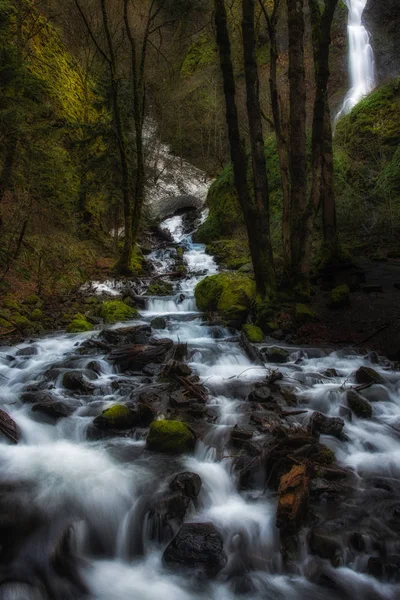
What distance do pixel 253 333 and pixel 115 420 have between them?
4481 millimetres

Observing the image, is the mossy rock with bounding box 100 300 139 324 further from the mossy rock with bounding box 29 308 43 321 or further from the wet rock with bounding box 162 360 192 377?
the wet rock with bounding box 162 360 192 377

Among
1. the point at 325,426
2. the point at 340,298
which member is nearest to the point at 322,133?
the point at 340,298

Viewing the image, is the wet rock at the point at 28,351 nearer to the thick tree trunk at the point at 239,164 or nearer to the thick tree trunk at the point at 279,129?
the thick tree trunk at the point at 239,164

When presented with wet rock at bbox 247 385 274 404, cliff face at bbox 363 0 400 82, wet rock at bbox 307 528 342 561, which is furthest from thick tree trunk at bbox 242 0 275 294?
cliff face at bbox 363 0 400 82

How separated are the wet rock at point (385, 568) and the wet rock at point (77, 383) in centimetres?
439

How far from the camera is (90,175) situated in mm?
17859

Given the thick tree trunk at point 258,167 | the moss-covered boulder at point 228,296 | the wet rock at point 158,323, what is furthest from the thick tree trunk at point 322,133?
the wet rock at point 158,323

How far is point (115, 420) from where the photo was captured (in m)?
5.26

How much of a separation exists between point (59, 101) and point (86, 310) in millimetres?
12987

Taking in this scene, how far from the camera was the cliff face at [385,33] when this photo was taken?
25.3 metres

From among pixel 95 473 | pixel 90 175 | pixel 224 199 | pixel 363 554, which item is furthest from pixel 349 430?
pixel 224 199

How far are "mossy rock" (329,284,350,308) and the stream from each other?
9.21 ft

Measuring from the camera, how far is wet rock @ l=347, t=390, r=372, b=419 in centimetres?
564

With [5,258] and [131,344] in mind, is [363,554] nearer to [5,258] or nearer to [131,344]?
[131,344]
